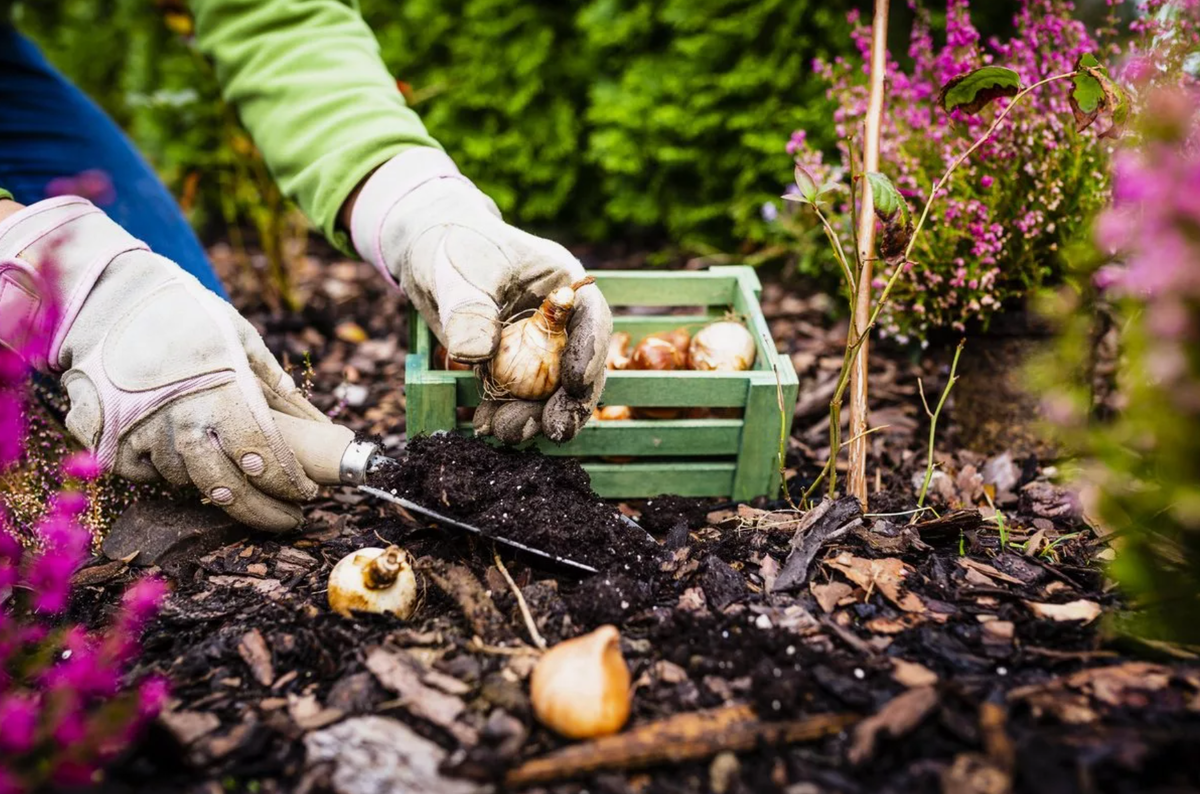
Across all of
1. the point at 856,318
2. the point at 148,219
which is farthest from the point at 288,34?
the point at 856,318

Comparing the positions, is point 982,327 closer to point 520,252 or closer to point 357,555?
point 520,252

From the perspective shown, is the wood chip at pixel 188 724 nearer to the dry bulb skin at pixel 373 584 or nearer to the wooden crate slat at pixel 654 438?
the dry bulb skin at pixel 373 584

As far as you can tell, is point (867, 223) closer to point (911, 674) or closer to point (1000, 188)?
point (1000, 188)

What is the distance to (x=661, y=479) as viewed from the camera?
241 cm

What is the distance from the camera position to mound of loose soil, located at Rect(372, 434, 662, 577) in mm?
1930

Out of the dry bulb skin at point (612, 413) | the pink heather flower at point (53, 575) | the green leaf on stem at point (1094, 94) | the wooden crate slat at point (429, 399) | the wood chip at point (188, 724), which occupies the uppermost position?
the green leaf on stem at point (1094, 94)

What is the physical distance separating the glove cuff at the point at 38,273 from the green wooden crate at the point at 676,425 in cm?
77

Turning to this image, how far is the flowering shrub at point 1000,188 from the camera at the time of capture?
2.51 meters

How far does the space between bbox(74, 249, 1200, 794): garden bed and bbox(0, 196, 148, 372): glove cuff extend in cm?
60

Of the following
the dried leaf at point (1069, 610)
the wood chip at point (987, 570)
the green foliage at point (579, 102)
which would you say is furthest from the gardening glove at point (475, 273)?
the green foliage at point (579, 102)

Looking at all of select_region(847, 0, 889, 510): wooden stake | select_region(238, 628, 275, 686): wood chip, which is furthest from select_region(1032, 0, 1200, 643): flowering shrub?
select_region(238, 628, 275, 686): wood chip

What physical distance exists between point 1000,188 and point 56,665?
8.86ft

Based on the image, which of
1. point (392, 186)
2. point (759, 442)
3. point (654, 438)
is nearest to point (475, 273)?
point (392, 186)

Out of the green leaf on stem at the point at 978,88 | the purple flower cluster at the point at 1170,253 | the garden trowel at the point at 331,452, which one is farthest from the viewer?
the garden trowel at the point at 331,452
